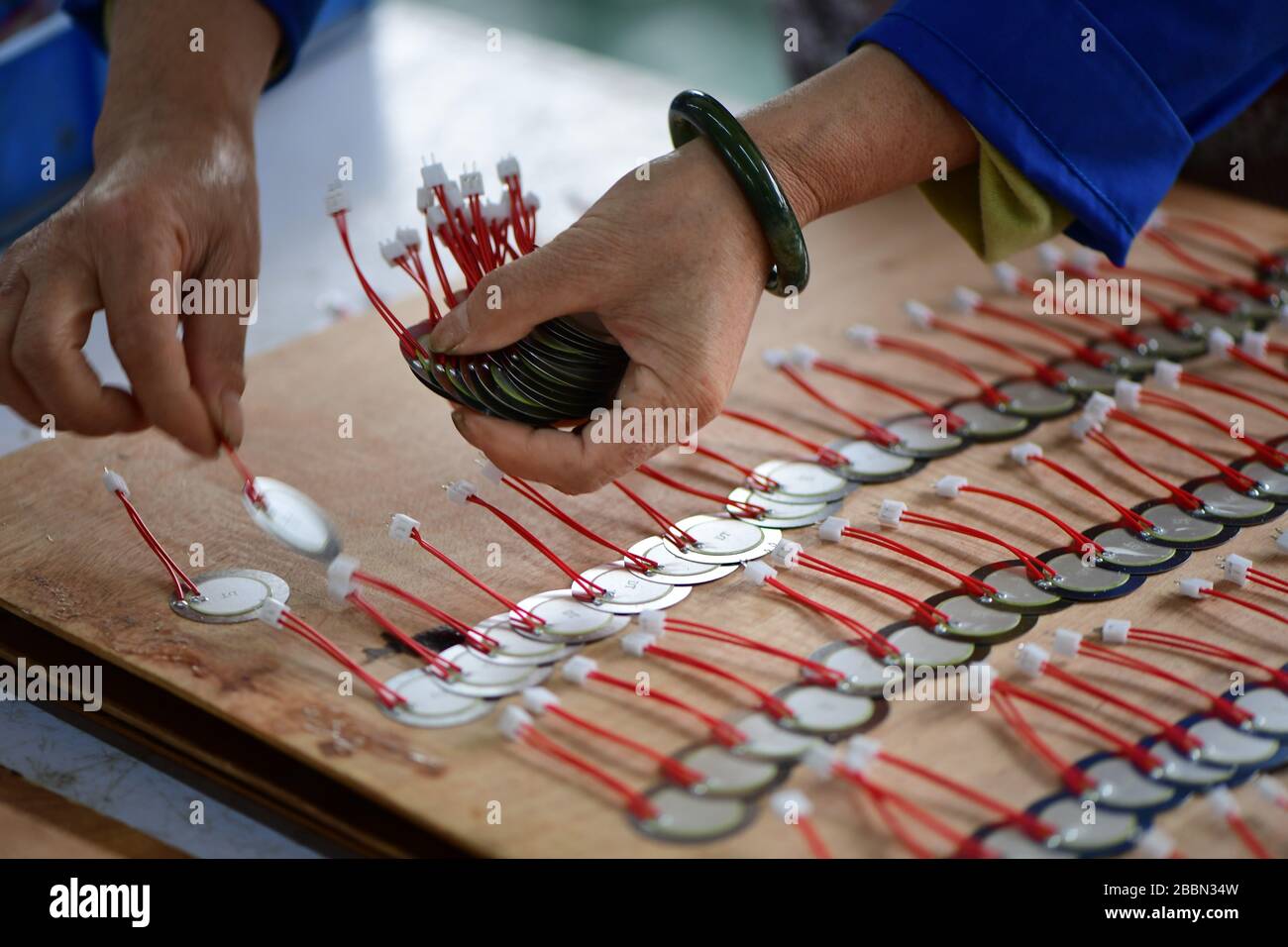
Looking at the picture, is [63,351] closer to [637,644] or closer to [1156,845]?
[637,644]

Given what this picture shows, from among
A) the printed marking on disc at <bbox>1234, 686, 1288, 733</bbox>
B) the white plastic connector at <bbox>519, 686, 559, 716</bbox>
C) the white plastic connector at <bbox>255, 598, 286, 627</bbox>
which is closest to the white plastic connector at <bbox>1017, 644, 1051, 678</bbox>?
the printed marking on disc at <bbox>1234, 686, 1288, 733</bbox>

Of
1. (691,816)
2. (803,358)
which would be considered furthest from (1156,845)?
(803,358)

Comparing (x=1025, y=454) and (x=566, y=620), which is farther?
(x=1025, y=454)

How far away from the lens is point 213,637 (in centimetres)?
108

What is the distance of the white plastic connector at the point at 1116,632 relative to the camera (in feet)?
3.46

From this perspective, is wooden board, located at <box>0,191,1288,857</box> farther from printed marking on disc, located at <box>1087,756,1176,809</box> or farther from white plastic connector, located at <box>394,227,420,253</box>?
white plastic connector, located at <box>394,227,420,253</box>

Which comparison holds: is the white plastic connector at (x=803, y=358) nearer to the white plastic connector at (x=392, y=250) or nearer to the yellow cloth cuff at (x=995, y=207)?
the yellow cloth cuff at (x=995, y=207)

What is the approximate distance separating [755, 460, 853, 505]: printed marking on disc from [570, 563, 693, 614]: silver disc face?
0.17 meters

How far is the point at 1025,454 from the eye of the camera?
4.26 feet

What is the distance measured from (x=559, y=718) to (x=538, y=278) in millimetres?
319

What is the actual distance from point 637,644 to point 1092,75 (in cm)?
62

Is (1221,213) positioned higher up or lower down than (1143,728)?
higher up
